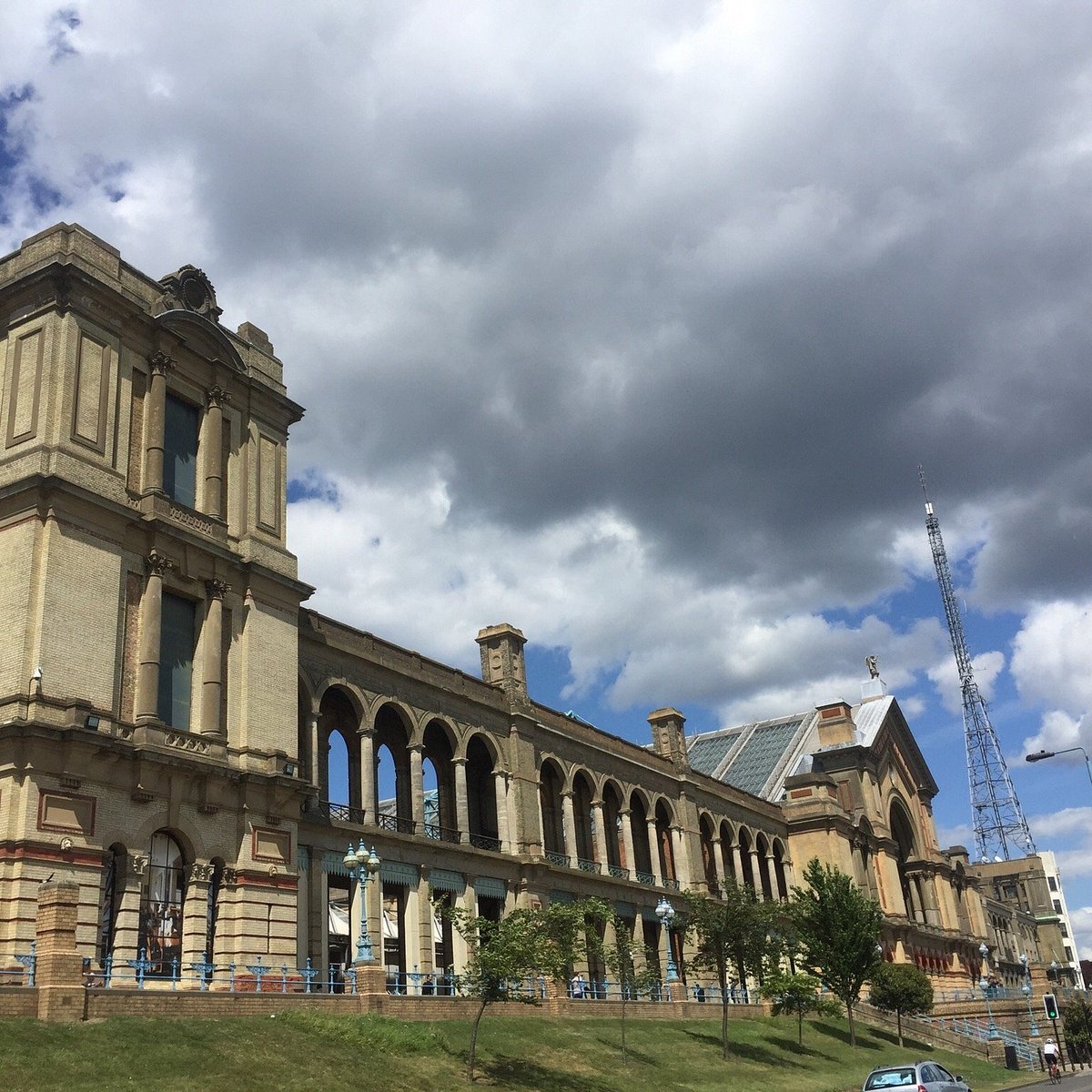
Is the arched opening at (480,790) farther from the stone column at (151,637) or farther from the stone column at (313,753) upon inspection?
the stone column at (151,637)

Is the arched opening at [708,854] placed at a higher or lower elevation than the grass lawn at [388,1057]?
higher

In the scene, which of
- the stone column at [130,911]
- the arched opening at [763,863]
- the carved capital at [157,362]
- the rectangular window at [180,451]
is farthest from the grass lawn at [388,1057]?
the arched opening at [763,863]

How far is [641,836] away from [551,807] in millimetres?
9964

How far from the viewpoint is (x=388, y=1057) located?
2589cm

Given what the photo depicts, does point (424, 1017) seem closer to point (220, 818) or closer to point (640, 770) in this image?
point (220, 818)

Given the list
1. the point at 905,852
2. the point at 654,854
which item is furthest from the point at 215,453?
the point at 905,852

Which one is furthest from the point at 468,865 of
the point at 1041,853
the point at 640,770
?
the point at 1041,853

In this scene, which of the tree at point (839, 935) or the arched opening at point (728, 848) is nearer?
the tree at point (839, 935)

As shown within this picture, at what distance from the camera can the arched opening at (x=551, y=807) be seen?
51656 millimetres

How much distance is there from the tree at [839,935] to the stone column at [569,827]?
10280 millimetres

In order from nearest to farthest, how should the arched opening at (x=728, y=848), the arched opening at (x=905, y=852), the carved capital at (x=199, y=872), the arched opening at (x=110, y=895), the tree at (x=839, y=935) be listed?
the arched opening at (x=110, y=895), the carved capital at (x=199, y=872), the tree at (x=839, y=935), the arched opening at (x=728, y=848), the arched opening at (x=905, y=852)

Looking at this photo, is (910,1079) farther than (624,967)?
No

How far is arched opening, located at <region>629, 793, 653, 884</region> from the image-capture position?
57125mm

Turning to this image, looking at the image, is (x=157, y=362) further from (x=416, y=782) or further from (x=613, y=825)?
(x=613, y=825)
